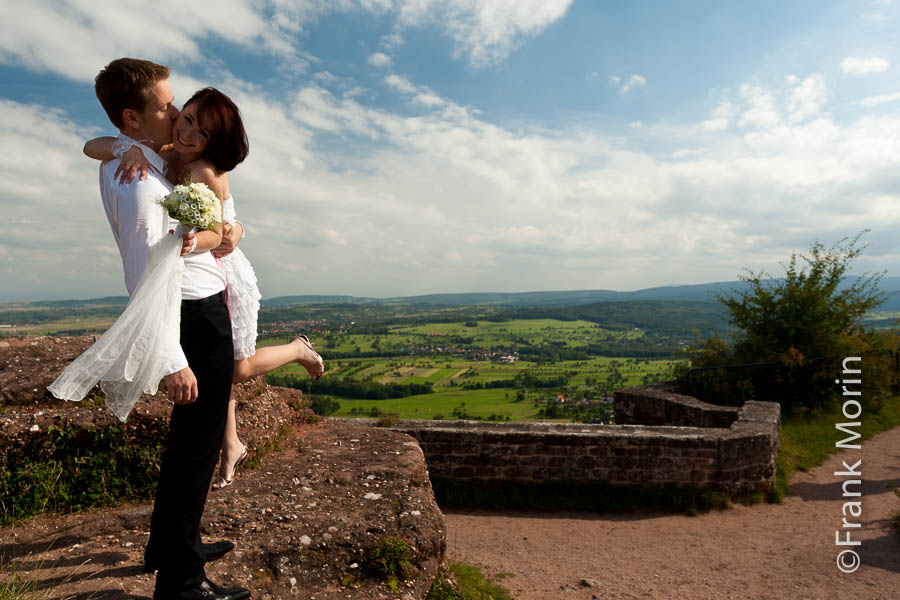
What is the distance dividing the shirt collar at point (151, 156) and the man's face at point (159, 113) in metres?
0.07

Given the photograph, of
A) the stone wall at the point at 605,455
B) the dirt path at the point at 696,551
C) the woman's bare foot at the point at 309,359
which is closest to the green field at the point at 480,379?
the stone wall at the point at 605,455

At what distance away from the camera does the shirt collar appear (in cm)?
212

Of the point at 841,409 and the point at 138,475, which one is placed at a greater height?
the point at 138,475

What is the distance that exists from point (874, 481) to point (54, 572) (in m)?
8.84

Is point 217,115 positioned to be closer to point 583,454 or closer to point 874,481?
point 583,454

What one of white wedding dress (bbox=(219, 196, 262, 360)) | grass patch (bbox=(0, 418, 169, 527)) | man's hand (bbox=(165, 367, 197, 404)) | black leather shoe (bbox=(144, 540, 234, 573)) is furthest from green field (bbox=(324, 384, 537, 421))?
man's hand (bbox=(165, 367, 197, 404))

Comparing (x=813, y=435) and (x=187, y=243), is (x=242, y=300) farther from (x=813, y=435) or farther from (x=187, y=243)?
(x=813, y=435)

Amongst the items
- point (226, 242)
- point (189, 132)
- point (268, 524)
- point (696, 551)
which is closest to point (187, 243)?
point (226, 242)

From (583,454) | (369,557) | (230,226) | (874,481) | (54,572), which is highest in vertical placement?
(230,226)

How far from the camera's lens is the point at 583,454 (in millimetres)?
6168

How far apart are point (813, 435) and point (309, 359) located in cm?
866

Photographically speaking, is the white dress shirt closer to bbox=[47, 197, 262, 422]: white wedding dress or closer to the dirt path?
bbox=[47, 197, 262, 422]: white wedding dress

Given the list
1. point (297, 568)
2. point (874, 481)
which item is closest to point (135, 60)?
point (297, 568)

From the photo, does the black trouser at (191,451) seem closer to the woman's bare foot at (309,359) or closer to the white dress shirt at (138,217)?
the white dress shirt at (138,217)
